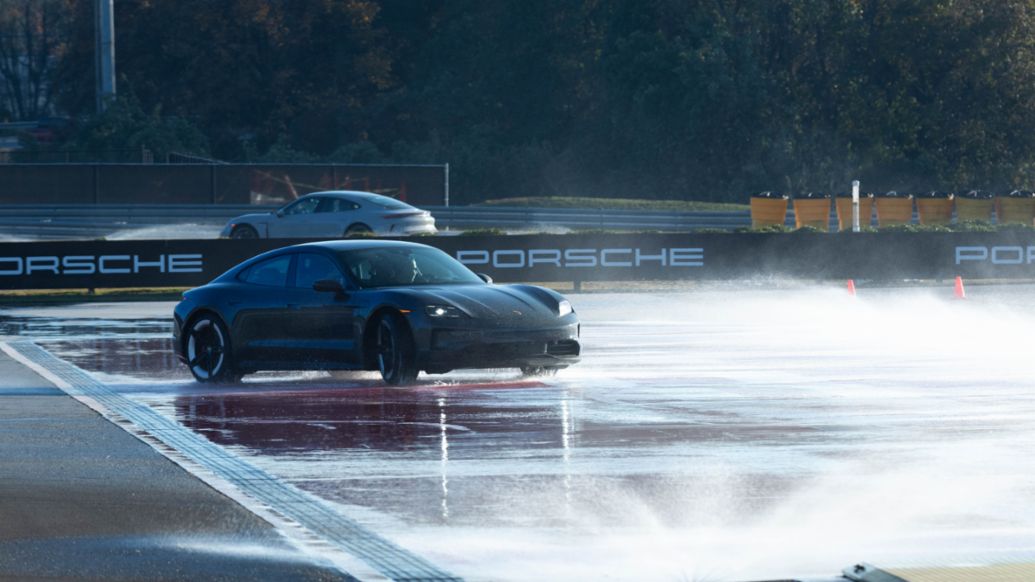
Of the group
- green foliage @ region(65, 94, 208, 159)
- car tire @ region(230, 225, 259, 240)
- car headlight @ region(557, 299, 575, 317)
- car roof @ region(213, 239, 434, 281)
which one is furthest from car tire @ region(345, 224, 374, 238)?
green foliage @ region(65, 94, 208, 159)

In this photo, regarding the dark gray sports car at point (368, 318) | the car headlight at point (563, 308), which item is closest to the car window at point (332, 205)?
the dark gray sports car at point (368, 318)

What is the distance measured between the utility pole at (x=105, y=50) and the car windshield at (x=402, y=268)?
44213 mm

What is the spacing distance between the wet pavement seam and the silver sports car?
2230 cm

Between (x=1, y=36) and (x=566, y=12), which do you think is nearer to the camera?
(x=566, y=12)

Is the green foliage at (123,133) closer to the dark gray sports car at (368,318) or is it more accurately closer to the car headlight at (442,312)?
the dark gray sports car at (368,318)

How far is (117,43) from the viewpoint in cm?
7950

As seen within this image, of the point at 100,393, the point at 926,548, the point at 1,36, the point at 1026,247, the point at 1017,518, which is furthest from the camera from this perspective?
the point at 1,36

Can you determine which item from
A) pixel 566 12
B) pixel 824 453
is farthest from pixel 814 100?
pixel 824 453

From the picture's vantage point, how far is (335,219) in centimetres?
3866

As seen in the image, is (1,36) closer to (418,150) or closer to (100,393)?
(418,150)

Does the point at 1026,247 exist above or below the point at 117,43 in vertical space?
below

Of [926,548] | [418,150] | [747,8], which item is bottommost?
[926,548]

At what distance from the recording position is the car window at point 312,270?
16266 millimetres

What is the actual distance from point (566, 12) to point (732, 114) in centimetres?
1330
